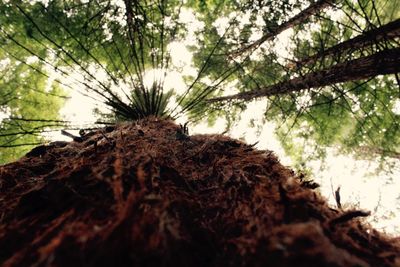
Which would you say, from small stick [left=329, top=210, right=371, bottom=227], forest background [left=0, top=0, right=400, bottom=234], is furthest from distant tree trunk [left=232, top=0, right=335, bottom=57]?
small stick [left=329, top=210, right=371, bottom=227]

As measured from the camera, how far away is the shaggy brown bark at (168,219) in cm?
87

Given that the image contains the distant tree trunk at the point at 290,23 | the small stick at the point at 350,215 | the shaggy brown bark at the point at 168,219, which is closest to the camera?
the shaggy brown bark at the point at 168,219

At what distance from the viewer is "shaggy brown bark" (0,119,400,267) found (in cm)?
87

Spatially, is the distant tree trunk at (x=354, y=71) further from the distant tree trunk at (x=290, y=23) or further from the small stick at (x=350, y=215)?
the small stick at (x=350, y=215)

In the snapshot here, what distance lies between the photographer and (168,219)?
103cm

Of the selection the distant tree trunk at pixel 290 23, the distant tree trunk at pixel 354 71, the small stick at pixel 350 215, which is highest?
the distant tree trunk at pixel 290 23

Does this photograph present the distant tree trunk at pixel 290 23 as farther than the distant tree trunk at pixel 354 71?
Yes

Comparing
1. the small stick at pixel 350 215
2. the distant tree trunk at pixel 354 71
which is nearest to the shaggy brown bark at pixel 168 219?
the small stick at pixel 350 215

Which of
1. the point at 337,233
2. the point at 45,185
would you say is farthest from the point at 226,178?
the point at 45,185

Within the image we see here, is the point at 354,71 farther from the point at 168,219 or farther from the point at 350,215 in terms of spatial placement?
the point at 168,219

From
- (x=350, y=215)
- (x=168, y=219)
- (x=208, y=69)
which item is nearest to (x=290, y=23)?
(x=208, y=69)

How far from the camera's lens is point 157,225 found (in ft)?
3.27

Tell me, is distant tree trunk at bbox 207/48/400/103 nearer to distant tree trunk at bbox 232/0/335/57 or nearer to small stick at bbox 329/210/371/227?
distant tree trunk at bbox 232/0/335/57

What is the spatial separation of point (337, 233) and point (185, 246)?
604 millimetres
